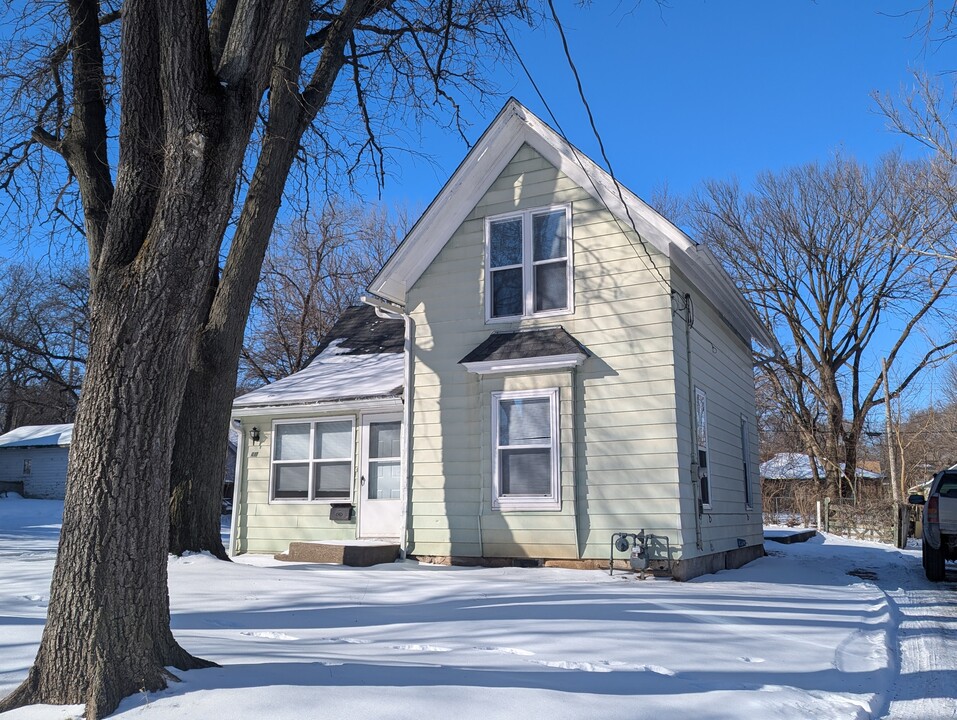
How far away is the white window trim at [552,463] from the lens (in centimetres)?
991

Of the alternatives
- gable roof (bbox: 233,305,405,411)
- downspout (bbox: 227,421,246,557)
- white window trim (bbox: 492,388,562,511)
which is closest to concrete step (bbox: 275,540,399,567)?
white window trim (bbox: 492,388,562,511)

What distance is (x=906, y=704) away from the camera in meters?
4.29

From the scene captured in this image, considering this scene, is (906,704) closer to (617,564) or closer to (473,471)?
(617,564)

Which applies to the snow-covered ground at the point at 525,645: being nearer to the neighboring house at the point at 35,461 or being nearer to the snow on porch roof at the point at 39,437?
the snow on porch roof at the point at 39,437

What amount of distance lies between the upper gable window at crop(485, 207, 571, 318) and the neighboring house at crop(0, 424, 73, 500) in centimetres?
3199

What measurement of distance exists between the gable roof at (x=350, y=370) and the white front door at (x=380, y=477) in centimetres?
61

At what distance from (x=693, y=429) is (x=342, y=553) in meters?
4.81

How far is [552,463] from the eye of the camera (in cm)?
998

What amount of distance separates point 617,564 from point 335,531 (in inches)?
192

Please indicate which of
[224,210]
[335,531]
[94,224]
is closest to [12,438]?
[335,531]

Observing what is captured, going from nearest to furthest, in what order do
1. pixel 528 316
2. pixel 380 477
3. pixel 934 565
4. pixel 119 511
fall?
pixel 119 511, pixel 528 316, pixel 934 565, pixel 380 477

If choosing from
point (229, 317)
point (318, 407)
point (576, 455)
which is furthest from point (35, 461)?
point (576, 455)

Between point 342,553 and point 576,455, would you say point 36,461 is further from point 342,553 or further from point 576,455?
point 576,455

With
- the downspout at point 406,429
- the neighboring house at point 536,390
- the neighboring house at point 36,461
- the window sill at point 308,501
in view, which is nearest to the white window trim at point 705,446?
the neighboring house at point 536,390
